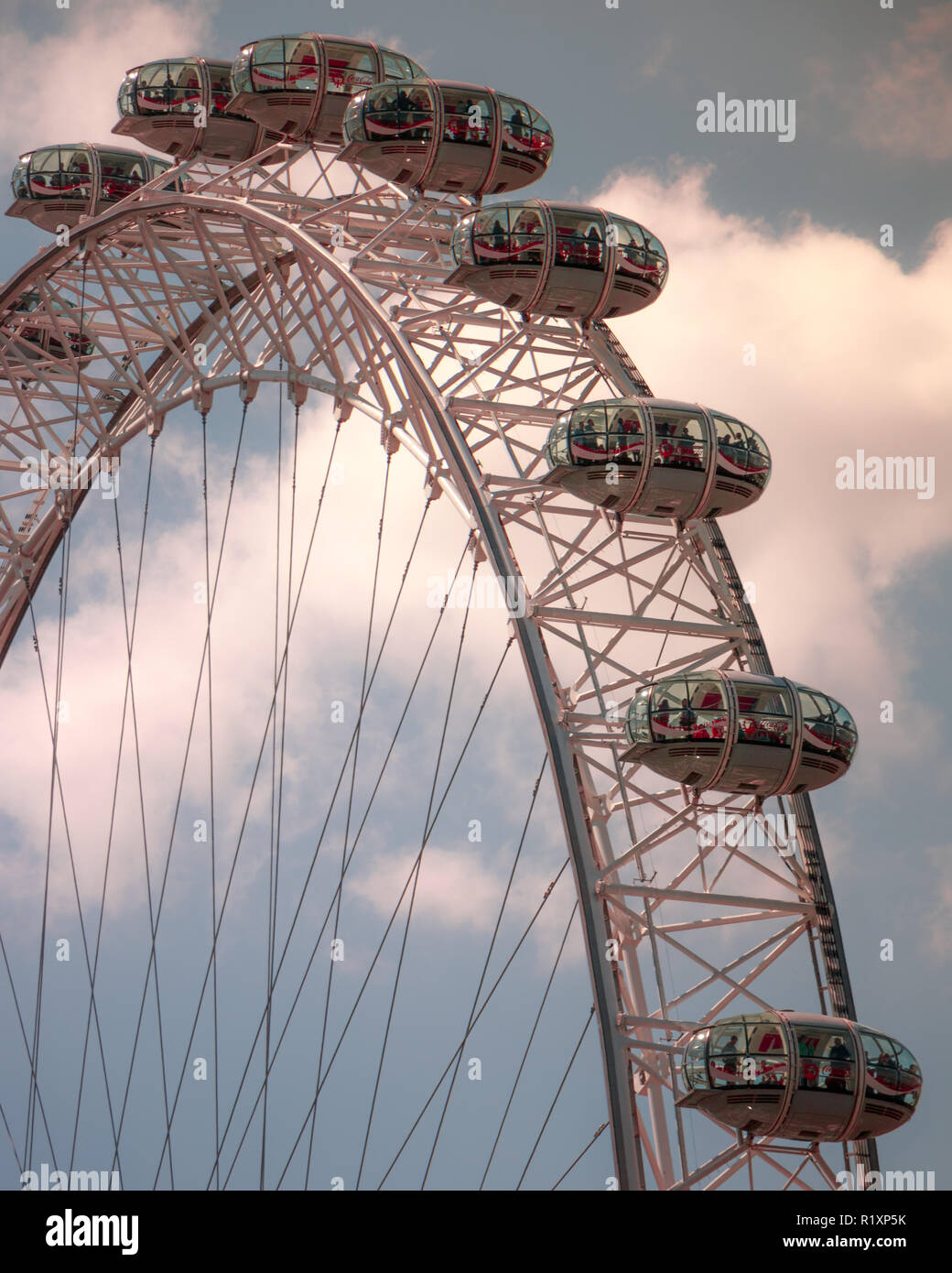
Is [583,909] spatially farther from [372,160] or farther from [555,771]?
[372,160]

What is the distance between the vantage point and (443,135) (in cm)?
3850

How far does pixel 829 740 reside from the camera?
35000mm

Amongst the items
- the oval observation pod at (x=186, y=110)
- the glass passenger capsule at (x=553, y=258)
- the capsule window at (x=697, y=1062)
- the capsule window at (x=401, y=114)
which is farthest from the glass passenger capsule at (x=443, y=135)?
the capsule window at (x=697, y=1062)

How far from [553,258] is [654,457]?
3.47m

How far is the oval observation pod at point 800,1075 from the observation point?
32812mm

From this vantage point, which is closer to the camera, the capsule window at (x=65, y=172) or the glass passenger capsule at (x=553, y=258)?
the glass passenger capsule at (x=553, y=258)

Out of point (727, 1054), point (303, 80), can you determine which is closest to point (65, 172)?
point (303, 80)

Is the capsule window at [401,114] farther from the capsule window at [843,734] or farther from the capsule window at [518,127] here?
the capsule window at [843,734]

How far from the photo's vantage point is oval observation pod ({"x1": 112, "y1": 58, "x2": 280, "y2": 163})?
42.4m

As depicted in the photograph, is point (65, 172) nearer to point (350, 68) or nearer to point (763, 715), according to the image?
point (350, 68)

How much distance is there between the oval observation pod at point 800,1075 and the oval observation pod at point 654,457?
7.69 m

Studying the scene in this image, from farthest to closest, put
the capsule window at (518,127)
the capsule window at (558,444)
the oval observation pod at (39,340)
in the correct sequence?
the oval observation pod at (39,340) → the capsule window at (518,127) → the capsule window at (558,444)
